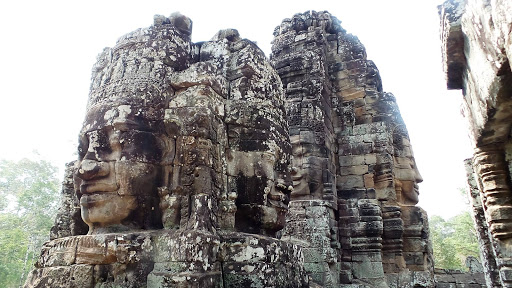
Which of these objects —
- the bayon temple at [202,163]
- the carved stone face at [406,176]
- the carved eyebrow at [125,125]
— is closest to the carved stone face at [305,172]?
the carved stone face at [406,176]

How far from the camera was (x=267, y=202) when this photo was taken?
3619mm

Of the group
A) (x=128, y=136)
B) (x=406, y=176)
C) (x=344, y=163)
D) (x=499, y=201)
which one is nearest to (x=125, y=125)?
(x=128, y=136)

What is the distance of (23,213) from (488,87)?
2553 centimetres

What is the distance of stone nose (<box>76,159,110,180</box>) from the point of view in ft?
10.4

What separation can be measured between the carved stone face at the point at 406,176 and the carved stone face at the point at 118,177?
756 cm

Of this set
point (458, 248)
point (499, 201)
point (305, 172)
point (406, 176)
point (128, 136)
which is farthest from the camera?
point (458, 248)

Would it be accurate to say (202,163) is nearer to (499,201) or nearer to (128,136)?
(128,136)

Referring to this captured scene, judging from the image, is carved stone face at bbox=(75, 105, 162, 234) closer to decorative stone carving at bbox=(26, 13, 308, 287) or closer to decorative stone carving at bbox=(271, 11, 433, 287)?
decorative stone carving at bbox=(26, 13, 308, 287)

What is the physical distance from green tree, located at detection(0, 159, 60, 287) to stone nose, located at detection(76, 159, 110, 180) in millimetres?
15261

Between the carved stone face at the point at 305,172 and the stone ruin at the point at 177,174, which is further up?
the carved stone face at the point at 305,172

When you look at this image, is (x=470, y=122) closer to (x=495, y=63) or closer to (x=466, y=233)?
(x=495, y=63)

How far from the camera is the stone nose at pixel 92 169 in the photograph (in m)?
3.16

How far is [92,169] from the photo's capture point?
316cm

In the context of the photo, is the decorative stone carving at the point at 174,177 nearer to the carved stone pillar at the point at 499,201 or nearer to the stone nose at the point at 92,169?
the stone nose at the point at 92,169
